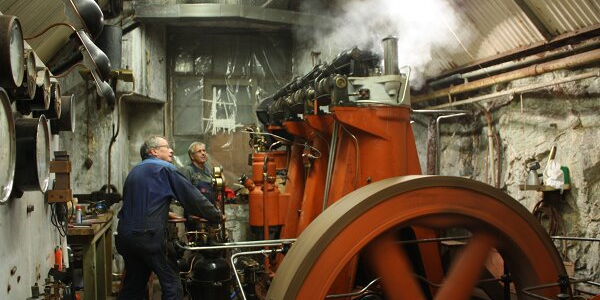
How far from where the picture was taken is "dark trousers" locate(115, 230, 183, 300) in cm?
456

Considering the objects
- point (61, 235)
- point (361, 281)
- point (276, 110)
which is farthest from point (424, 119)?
point (61, 235)

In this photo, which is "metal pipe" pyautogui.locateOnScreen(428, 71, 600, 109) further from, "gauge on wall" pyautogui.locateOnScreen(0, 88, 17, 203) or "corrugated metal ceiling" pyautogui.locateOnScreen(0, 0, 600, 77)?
"gauge on wall" pyautogui.locateOnScreen(0, 88, 17, 203)

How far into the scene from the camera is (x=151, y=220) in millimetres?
4609

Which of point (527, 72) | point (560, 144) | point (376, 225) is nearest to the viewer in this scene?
point (376, 225)

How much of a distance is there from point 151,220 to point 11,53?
2.30 m

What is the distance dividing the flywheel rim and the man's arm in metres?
2.56

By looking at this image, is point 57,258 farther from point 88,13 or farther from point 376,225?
point 376,225

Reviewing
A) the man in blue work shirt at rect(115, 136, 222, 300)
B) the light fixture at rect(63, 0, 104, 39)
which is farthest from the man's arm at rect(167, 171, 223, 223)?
the light fixture at rect(63, 0, 104, 39)

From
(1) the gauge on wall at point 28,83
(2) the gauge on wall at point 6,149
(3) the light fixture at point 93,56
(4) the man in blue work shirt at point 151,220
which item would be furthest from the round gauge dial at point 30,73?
(4) the man in blue work shirt at point 151,220

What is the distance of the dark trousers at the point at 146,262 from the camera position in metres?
4.56

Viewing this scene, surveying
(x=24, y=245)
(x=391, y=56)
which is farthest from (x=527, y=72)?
(x=24, y=245)

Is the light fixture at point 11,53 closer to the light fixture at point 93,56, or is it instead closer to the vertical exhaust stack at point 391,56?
the light fixture at point 93,56

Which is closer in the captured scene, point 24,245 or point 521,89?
point 24,245

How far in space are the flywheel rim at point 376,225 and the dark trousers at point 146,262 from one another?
8.71 ft
